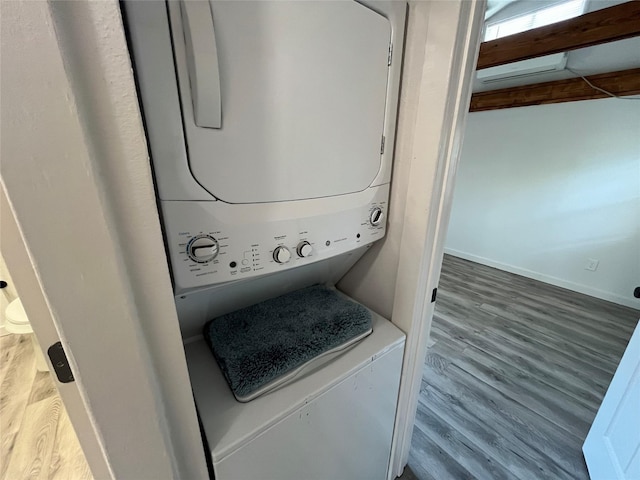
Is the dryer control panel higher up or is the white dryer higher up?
the white dryer

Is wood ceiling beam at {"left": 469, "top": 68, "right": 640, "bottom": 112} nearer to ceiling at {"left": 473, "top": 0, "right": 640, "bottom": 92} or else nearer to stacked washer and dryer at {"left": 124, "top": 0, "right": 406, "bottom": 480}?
ceiling at {"left": 473, "top": 0, "right": 640, "bottom": 92}

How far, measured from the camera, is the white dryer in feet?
1.59

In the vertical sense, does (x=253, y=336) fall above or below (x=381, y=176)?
below

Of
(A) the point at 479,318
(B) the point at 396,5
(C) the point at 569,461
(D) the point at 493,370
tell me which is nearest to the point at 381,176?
(B) the point at 396,5

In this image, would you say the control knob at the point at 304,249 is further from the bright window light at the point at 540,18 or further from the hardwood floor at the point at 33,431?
the bright window light at the point at 540,18

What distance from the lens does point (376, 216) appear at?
0.92 m

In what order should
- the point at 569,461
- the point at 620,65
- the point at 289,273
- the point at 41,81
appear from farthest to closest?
the point at 620,65, the point at 569,461, the point at 289,273, the point at 41,81

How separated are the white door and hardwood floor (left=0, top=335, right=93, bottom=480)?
2.42 meters

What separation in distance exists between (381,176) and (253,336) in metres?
0.66

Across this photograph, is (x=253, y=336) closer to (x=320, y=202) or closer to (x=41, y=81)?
(x=320, y=202)

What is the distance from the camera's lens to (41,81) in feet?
0.93

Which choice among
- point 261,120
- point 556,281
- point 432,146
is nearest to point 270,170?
point 261,120

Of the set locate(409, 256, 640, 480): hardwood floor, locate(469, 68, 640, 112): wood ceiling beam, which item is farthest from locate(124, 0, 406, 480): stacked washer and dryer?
locate(469, 68, 640, 112): wood ceiling beam

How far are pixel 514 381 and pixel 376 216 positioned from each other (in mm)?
1937
